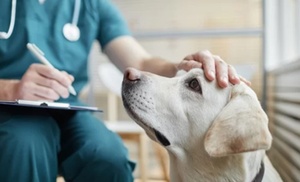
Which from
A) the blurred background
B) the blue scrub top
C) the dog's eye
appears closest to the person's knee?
the blue scrub top

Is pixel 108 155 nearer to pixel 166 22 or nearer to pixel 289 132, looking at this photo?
pixel 289 132

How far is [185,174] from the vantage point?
888 millimetres

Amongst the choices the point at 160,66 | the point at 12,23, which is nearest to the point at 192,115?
the point at 160,66

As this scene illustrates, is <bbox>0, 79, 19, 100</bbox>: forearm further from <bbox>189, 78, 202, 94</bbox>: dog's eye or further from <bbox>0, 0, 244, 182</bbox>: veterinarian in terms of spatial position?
<bbox>189, 78, 202, 94</bbox>: dog's eye

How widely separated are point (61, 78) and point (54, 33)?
0.82 ft

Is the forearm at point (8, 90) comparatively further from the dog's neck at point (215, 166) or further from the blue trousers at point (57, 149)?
the dog's neck at point (215, 166)

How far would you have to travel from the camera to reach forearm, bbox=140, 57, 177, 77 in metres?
1.06

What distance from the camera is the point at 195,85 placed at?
87cm

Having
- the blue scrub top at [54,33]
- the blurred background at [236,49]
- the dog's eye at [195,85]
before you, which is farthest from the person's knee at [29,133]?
the blurred background at [236,49]

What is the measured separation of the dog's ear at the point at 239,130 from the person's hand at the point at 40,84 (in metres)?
0.36

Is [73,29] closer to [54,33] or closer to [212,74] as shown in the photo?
[54,33]

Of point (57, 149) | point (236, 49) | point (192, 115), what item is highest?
point (236, 49)

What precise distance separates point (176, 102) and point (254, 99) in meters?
0.16

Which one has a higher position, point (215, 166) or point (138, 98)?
point (138, 98)
